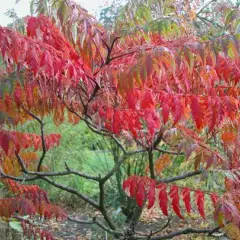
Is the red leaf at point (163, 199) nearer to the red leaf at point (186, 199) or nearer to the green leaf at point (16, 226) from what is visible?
the red leaf at point (186, 199)

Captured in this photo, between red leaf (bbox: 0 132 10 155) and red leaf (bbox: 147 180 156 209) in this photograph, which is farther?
red leaf (bbox: 0 132 10 155)

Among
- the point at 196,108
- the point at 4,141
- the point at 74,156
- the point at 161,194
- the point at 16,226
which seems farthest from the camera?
the point at 74,156

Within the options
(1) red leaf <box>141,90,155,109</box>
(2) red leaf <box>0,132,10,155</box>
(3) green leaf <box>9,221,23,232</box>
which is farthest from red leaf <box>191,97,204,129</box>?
(3) green leaf <box>9,221,23,232</box>

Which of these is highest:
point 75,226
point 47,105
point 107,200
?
point 47,105

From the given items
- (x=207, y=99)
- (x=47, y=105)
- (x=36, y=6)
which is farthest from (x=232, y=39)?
(x=47, y=105)

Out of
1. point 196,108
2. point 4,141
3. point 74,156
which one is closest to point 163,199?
point 196,108

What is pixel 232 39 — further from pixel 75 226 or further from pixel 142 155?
pixel 75 226

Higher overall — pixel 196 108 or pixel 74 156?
pixel 196 108

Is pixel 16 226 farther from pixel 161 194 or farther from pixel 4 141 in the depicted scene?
pixel 161 194

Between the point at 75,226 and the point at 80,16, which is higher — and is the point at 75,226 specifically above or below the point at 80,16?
below

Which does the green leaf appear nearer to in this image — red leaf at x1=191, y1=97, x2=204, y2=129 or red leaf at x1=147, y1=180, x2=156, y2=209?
red leaf at x1=147, y1=180, x2=156, y2=209

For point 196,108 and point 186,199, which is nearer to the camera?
point 196,108

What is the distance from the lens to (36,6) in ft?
5.35

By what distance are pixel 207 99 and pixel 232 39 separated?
375 millimetres
